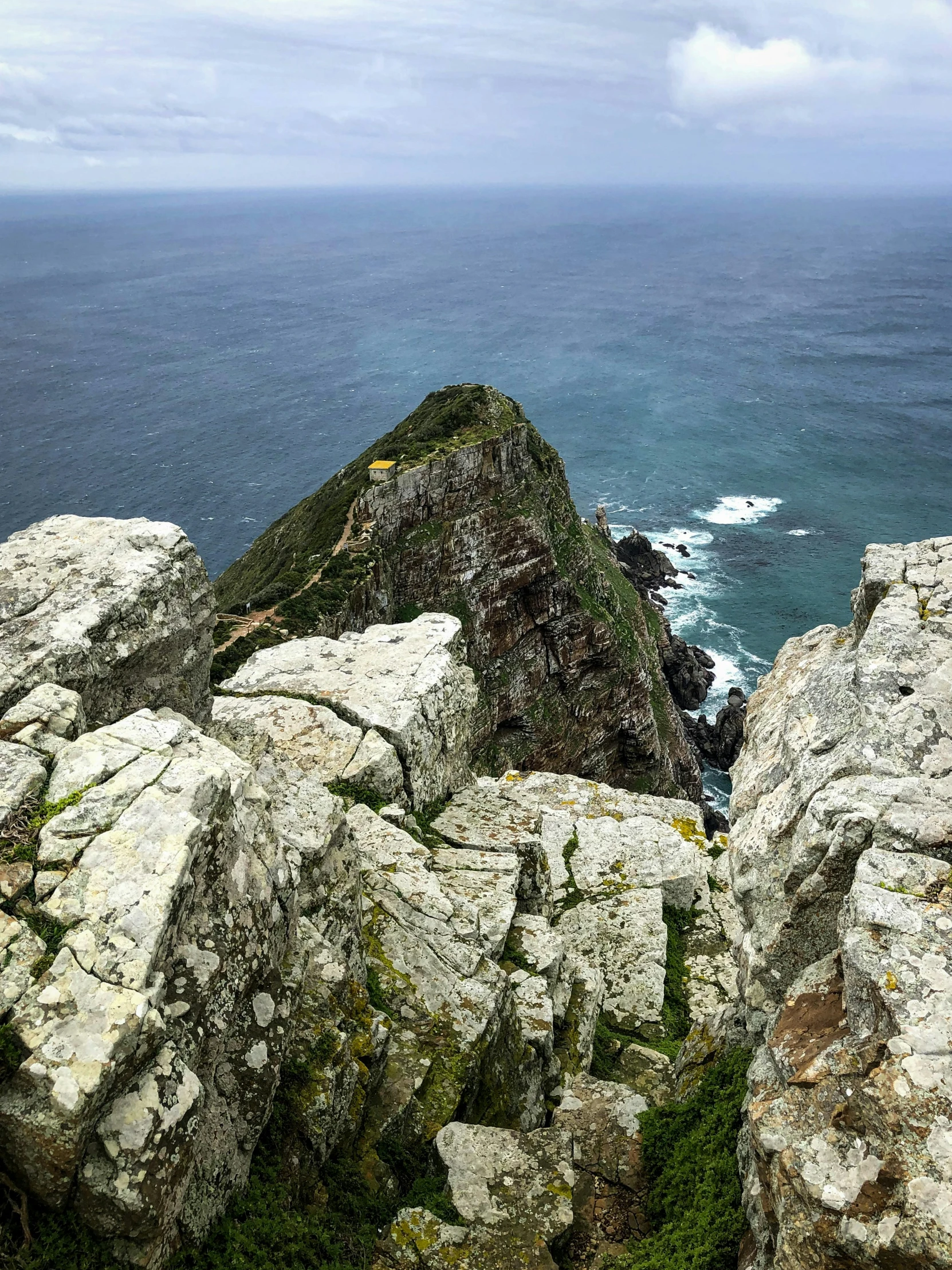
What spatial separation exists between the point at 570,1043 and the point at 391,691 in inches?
482

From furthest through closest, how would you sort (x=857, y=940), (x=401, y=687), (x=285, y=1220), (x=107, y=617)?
(x=401, y=687) → (x=107, y=617) → (x=285, y=1220) → (x=857, y=940)

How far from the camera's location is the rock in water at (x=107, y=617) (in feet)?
46.5

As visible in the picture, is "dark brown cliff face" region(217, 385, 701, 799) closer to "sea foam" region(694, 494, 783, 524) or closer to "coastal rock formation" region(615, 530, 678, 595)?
"coastal rock formation" region(615, 530, 678, 595)

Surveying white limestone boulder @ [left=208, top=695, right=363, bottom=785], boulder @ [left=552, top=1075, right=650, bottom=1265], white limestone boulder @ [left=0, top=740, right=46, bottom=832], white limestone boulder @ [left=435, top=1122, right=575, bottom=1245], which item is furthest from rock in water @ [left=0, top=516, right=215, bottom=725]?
boulder @ [left=552, top=1075, right=650, bottom=1265]

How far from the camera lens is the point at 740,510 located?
422 ft

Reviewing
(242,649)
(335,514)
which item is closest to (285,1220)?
(242,649)

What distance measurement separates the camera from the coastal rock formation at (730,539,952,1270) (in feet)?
27.2

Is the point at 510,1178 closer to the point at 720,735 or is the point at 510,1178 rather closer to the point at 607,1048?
the point at 607,1048

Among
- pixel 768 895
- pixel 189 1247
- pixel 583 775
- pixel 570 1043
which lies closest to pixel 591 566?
pixel 583 775

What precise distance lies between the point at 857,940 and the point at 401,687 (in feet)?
62.2

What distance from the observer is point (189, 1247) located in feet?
32.1

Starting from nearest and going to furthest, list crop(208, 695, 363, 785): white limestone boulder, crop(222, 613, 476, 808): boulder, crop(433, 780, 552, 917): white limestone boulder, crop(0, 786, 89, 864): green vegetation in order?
crop(0, 786, 89, 864): green vegetation, crop(433, 780, 552, 917): white limestone boulder, crop(208, 695, 363, 785): white limestone boulder, crop(222, 613, 476, 808): boulder

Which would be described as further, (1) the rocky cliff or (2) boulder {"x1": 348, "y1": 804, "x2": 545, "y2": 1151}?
(2) boulder {"x1": 348, "y1": 804, "x2": 545, "y2": 1151}

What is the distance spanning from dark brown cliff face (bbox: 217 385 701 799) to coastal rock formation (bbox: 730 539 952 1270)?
134 feet
